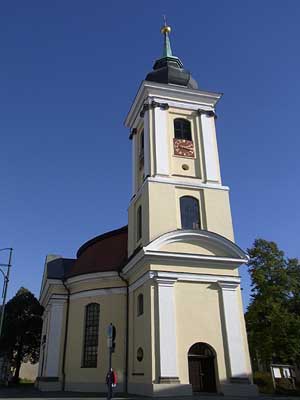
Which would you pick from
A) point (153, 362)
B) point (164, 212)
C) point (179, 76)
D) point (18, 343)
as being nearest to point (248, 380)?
point (153, 362)

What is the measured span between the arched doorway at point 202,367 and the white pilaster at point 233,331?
868 mm

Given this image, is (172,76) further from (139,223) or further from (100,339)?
(100,339)

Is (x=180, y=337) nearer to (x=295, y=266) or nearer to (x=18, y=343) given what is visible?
(x=295, y=266)

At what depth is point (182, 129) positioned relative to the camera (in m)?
23.4

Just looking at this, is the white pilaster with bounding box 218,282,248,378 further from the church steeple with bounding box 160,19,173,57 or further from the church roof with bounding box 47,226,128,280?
the church steeple with bounding box 160,19,173,57

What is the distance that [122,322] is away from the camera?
2097 centimetres

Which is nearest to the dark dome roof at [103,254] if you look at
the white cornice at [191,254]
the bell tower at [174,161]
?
the bell tower at [174,161]

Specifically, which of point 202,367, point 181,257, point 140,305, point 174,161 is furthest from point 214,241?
point 202,367

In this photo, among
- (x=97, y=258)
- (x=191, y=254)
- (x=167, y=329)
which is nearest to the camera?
(x=167, y=329)

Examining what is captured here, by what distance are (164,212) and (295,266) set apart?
46.7 ft

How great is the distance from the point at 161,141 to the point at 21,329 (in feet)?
78.6

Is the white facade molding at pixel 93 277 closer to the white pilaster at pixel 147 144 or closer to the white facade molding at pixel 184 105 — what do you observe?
the white pilaster at pixel 147 144

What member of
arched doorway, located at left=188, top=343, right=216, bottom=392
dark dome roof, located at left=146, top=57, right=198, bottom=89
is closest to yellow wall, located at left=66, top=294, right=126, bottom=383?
arched doorway, located at left=188, top=343, right=216, bottom=392

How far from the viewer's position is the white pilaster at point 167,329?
16469 millimetres
